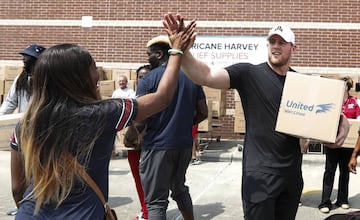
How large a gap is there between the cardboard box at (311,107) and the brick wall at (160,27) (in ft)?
29.0

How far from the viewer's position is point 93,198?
2.04 m

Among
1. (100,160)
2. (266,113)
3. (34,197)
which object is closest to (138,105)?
(100,160)

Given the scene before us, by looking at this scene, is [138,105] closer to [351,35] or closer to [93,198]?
[93,198]

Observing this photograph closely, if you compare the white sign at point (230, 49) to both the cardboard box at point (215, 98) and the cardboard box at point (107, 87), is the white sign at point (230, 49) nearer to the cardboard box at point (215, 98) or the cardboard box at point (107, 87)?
the cardboard box at point (215, 98)

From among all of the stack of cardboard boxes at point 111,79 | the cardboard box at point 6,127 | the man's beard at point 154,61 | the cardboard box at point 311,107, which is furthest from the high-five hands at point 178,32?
the stack of cardboard boxes at point 111,79

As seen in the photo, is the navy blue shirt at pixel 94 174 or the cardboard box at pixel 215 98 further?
the cardboard box at pixel 215 98

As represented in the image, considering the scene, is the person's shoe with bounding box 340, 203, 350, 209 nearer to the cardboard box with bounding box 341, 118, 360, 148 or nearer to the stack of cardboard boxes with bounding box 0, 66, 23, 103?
the cardboard box with bounding box 341, 118, 360, 148

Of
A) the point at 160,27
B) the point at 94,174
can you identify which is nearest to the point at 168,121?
the point at 94,174

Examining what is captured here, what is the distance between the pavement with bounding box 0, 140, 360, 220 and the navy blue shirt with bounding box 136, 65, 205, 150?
1620mm

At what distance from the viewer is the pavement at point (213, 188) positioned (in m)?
5.89

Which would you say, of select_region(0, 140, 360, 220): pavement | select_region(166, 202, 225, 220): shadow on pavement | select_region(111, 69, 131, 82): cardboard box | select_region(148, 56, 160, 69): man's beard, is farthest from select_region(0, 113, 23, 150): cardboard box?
select_region(111, 69, 131, 82): cardboard box

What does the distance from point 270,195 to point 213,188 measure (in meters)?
4.19

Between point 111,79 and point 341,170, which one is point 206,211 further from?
point 111,79

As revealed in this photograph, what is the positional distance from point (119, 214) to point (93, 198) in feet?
12.5
